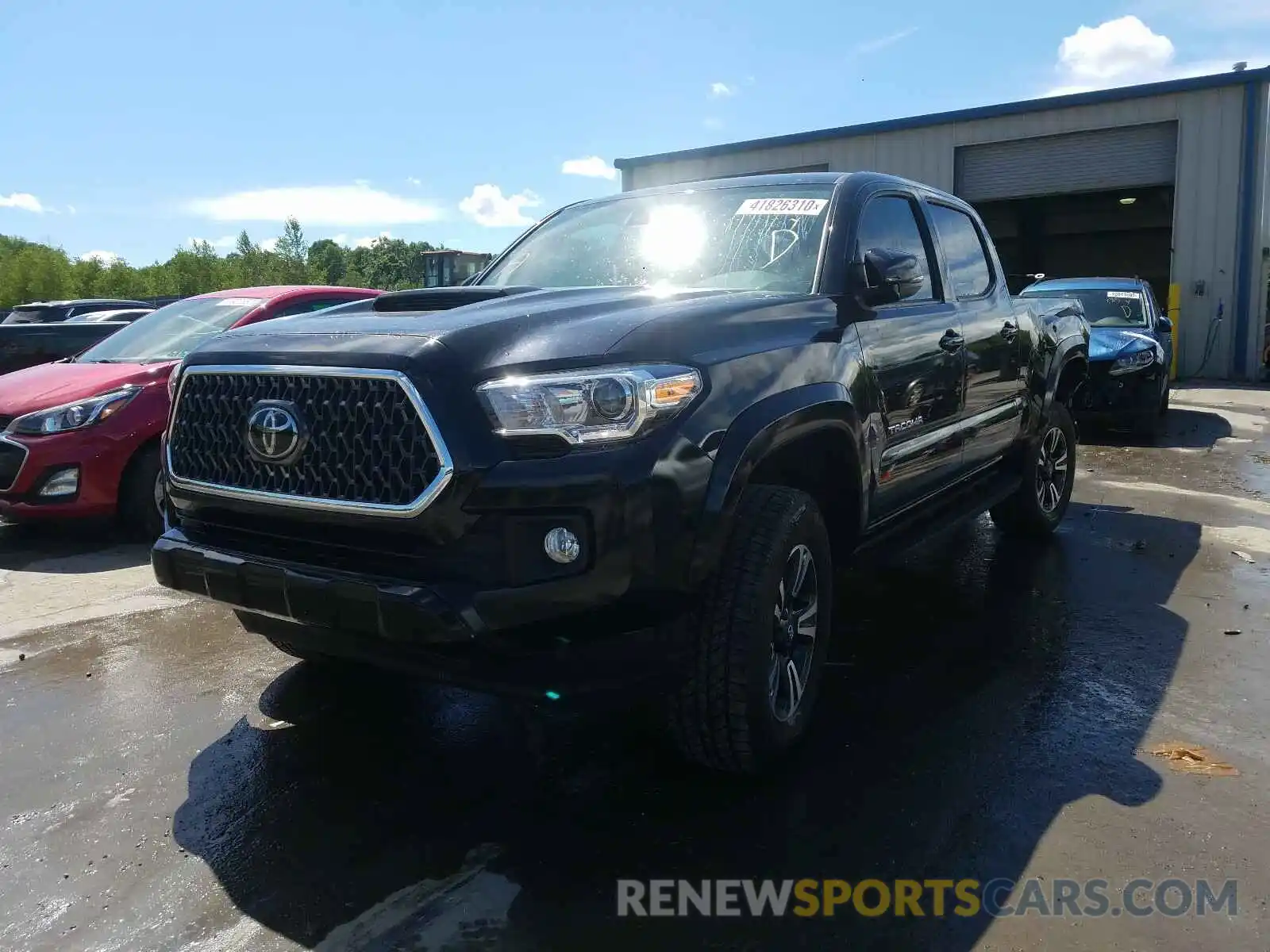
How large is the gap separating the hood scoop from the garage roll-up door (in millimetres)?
19091

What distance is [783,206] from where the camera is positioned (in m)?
3.98

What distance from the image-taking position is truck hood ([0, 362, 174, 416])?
20.5 ft

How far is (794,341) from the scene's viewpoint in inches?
127

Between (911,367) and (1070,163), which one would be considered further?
(1070,163)

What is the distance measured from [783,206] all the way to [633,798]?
226 centimetres

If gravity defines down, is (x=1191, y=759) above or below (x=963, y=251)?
below

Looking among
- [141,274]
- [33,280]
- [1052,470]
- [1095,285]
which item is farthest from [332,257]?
[1052,470]

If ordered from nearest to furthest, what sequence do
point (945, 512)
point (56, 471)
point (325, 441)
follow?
point (325, 441) < point (945, 512) < point (56, 471)

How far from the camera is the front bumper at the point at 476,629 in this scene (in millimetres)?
2520

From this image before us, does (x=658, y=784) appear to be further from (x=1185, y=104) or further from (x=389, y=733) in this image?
(x=1185, y=104)

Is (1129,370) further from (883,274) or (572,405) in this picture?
(572,405)

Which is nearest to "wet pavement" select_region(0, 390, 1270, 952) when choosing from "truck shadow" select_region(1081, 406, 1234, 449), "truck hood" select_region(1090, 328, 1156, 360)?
"truck shadow" select_region(1081, 406, 1234, 449)

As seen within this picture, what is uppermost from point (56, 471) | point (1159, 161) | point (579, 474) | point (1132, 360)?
point (1159, 161)

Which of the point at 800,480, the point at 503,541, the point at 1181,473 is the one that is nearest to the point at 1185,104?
the point at 1181,473
